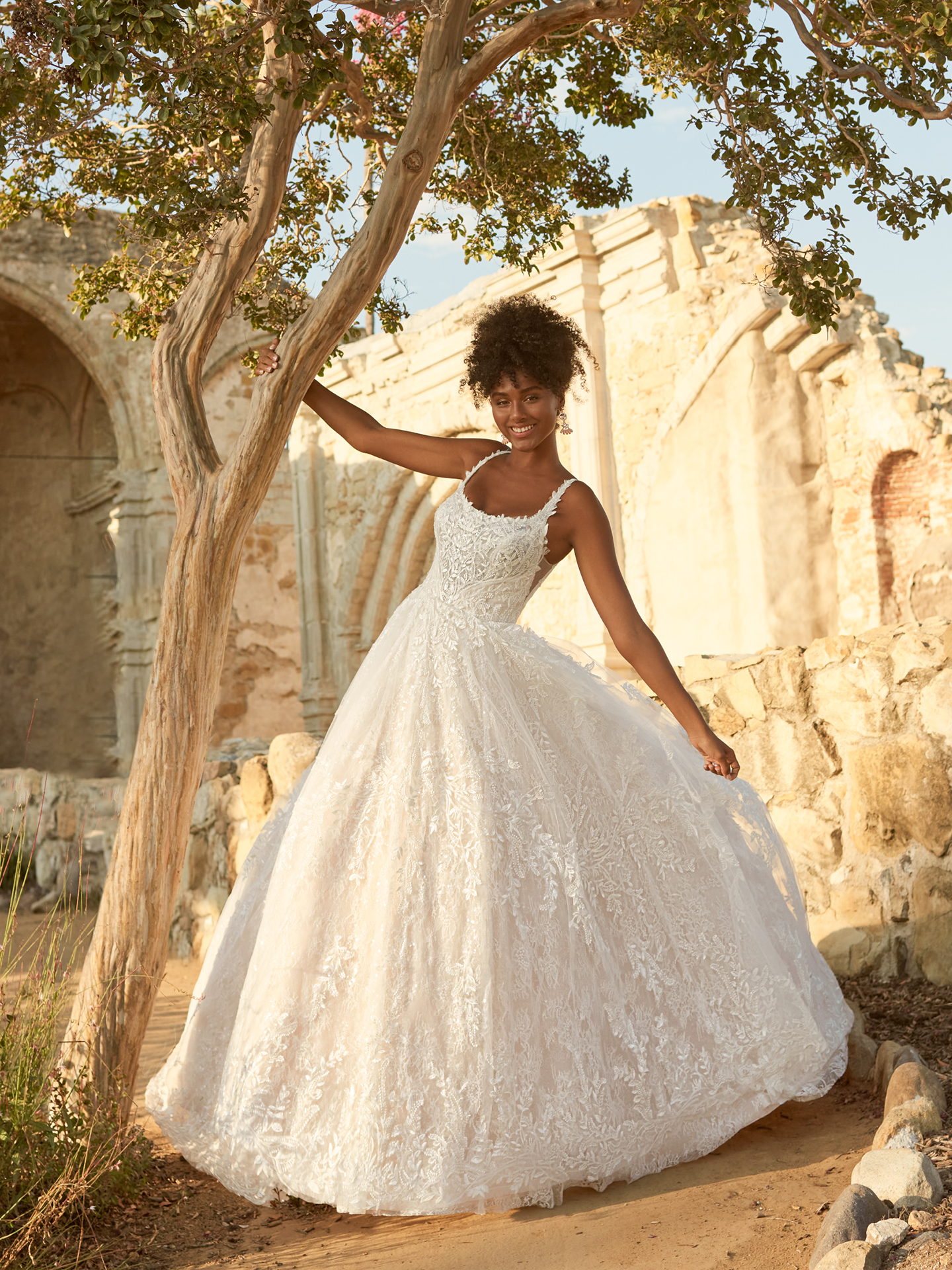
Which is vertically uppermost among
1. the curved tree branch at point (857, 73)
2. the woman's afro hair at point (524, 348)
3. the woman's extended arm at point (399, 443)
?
the curved tree branch at point (857, 73)

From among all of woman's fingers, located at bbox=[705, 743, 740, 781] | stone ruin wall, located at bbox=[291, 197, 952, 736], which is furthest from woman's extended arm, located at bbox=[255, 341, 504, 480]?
stone ruin wall, located at bbox=[291, 197, 952, 736]

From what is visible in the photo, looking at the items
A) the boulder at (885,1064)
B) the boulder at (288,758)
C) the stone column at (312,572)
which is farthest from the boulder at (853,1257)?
the stone column at (312,572)

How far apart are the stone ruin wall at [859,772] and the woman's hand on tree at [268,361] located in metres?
1.73

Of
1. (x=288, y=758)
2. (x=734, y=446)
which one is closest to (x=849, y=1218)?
(x=288, y=758)

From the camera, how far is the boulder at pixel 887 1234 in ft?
6.58

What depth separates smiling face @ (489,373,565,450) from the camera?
3.01 meters

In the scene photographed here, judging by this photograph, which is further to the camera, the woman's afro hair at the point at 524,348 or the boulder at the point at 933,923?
the boulder at the point at 933,923

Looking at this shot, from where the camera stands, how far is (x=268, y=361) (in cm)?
305

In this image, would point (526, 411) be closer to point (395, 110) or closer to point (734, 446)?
point (395, 110)

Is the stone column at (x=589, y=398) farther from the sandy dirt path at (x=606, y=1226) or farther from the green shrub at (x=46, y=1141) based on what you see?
the green shrub at (x=46, y=1141)

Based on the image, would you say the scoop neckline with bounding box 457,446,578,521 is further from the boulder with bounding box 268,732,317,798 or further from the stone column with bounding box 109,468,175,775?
the stone column with bounding box 109,468,175,775

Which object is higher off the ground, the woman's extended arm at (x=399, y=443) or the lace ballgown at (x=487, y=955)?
the woman's extended arm at (x=399, y=443)

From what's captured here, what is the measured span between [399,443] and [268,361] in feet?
1.43

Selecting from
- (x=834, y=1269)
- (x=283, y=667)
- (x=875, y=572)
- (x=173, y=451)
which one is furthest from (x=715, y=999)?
(x=283, y=667)
